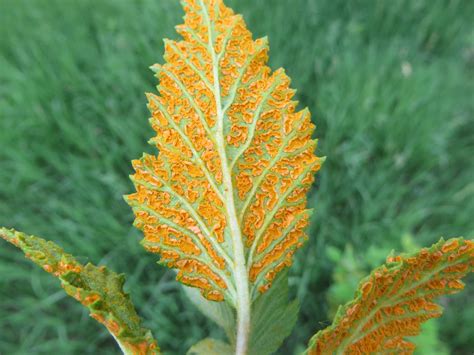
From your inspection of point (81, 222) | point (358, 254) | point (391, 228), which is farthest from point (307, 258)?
point (81, 222)

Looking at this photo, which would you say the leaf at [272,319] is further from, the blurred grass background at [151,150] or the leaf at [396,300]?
the blurred grass background at [151,150]

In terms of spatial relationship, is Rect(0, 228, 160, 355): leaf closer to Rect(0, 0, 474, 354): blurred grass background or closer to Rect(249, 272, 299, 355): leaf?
Rect(249, 272, 299, 355): leaf

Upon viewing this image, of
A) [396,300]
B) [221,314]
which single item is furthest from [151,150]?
[396,300]

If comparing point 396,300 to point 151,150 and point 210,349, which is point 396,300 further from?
point 151,150

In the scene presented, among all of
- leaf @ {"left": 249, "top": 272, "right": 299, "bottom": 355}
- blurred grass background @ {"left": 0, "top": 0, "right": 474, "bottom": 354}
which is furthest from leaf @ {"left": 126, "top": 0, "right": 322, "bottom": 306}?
blurred grass background @ {"left": 0, "top": 0, "right": 474, "bottom": 354}

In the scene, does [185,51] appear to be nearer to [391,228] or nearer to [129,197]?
[129,197]

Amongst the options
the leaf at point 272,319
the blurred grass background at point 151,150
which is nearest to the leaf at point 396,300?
the leaf at point 272,319

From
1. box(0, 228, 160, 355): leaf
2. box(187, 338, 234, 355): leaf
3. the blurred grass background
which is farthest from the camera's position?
the blurred grass background
